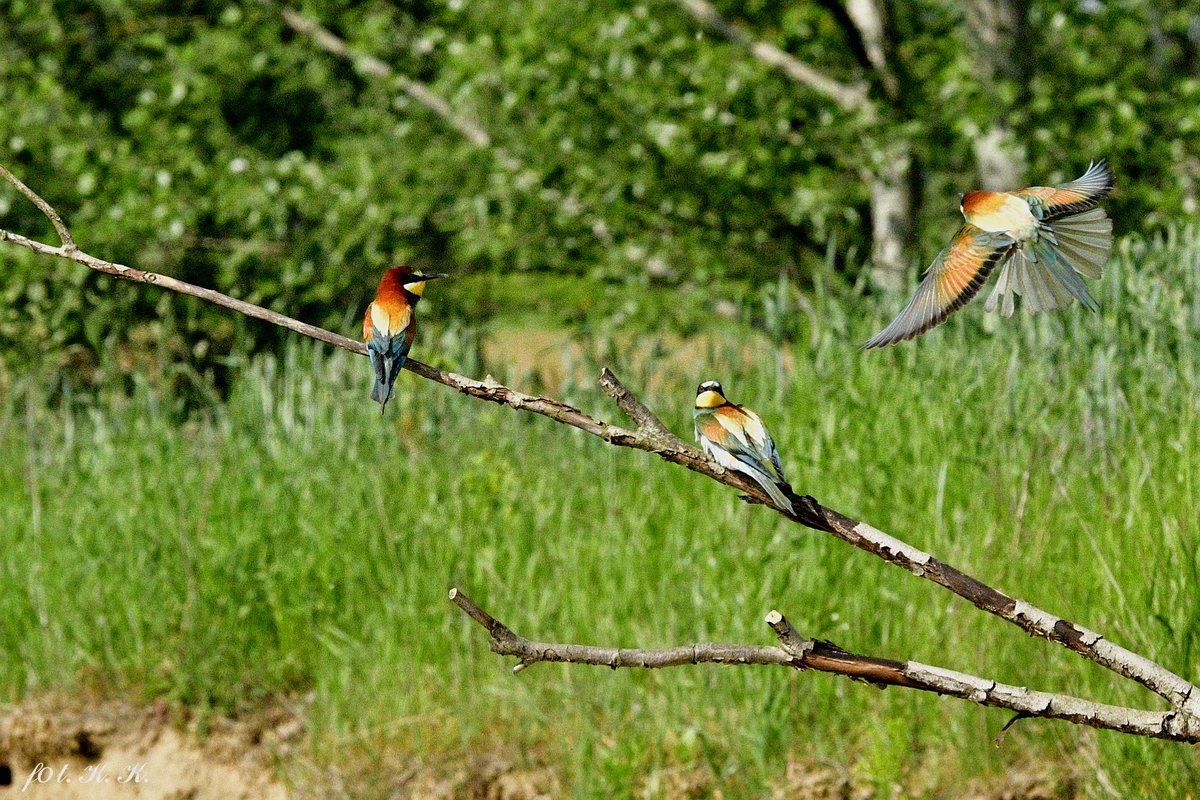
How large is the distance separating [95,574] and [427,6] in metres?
6.57

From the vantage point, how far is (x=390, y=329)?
7.04 feet

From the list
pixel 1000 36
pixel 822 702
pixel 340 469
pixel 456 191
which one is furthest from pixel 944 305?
pixel 456 191

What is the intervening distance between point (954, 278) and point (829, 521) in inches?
14.7

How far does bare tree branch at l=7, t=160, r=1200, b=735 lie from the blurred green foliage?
5860 mm

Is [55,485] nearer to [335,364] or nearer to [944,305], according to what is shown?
[335,364]

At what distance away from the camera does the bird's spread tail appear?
1.32 meters

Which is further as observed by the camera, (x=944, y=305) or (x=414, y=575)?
(x=414, y=575)

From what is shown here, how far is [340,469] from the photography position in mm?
4852

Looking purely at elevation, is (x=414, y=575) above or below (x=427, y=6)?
below

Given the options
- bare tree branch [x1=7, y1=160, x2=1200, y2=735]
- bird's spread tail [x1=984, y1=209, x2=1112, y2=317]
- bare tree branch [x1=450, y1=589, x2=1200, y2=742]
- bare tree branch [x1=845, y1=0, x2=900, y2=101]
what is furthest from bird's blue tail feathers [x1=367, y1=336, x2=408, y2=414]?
bare tree branch [x1=845, y1=0, x2=900, y2=101]

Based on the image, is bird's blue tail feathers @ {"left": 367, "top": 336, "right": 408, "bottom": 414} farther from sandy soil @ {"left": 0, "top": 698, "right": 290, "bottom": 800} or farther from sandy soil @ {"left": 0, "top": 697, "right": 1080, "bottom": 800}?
sandy soil @ {"left": 0, "top": 698, "right": 290, "bottom": 800}

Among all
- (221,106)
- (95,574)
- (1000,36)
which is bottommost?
(95,574)

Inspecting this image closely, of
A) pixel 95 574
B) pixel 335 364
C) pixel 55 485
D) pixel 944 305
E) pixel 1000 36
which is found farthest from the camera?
pixel 1000 36

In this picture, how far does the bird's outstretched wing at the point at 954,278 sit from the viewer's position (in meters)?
Answer: 1.44
